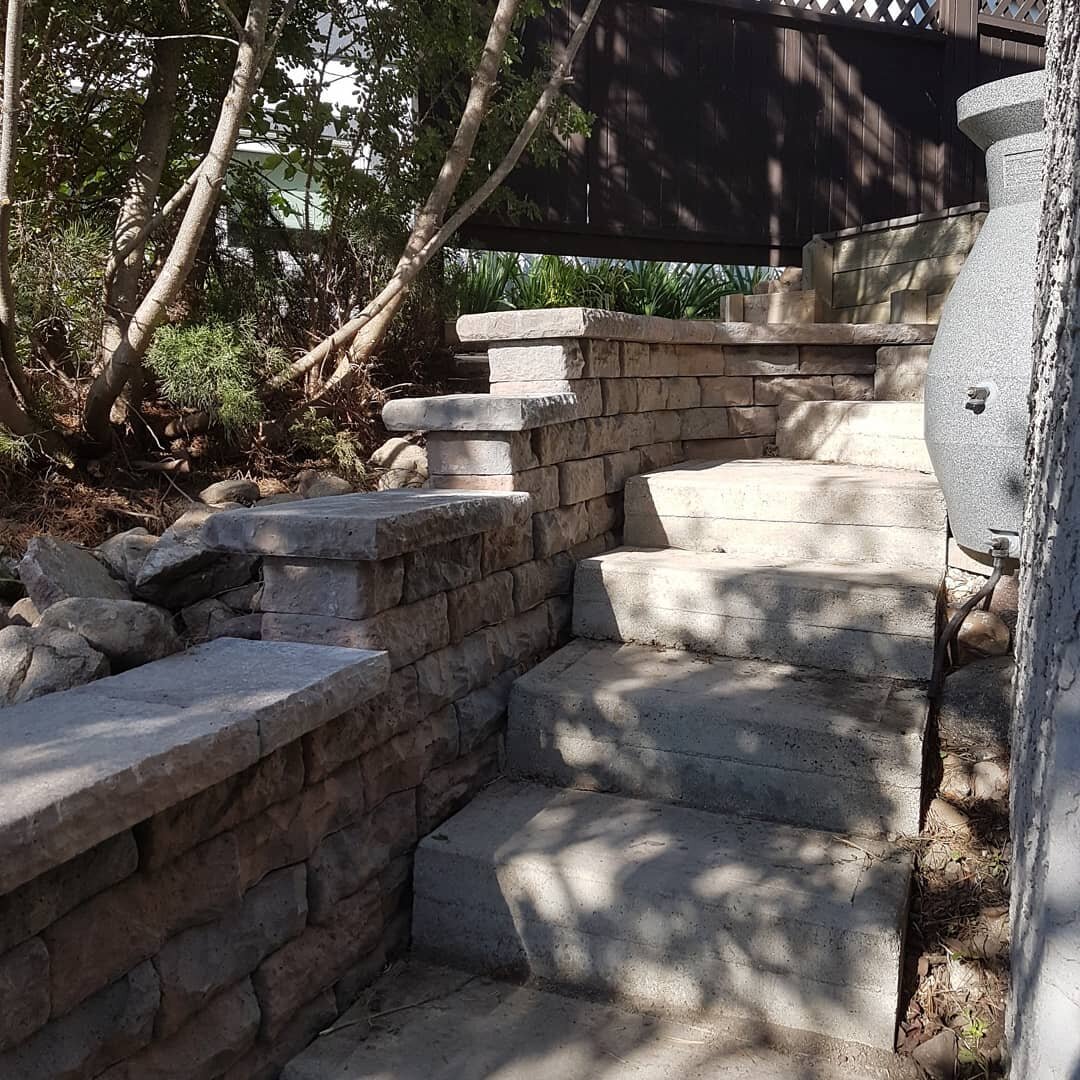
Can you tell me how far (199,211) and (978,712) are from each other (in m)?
2.76

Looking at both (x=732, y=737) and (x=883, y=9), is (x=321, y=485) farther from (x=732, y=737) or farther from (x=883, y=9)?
(x=883, y=9)

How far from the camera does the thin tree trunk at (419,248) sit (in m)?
3.97

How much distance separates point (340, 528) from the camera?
238 centimetres

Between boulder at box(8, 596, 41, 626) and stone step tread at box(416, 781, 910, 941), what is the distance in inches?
44.5

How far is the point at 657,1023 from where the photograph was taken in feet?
7.50

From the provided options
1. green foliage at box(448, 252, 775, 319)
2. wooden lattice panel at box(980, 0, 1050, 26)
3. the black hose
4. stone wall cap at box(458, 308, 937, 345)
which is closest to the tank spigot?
the black hose

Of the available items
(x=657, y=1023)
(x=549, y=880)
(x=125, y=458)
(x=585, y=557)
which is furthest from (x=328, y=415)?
(x=657, y=1023)

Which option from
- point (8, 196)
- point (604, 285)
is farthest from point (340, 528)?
point (604, 285)

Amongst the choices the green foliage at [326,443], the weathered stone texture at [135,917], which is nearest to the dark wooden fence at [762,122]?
the green foliage at [326,443]

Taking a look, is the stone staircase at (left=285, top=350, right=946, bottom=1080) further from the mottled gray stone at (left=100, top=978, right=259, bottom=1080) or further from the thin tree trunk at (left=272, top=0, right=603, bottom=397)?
the thin tree trunk at (left=272, top=0, right=603, bottom=397)

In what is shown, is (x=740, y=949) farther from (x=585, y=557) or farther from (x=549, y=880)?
(x=585, y=557)

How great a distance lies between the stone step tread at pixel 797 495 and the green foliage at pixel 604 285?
7.71ft

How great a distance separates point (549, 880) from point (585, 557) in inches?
53.8

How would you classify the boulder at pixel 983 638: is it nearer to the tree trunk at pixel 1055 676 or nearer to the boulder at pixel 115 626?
the tree trunk at pixel 1055 676
